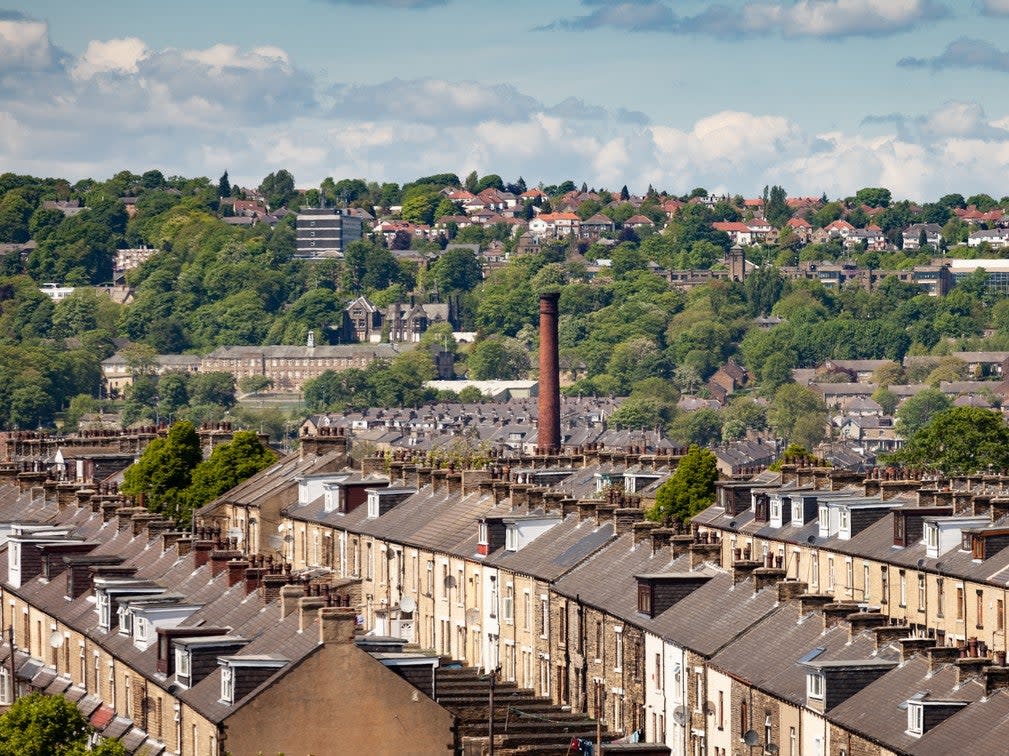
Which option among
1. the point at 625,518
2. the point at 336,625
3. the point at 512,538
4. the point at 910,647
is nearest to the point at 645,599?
the point at 625,518

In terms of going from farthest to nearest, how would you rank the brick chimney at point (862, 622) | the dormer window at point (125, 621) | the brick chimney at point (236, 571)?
the brick chimney at point (236, 571), the dormer window at point (125, 621), the brick chimney at point (862, 622)

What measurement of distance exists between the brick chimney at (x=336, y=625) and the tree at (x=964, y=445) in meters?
74.6

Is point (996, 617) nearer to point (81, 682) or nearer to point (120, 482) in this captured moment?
point (81, 682)

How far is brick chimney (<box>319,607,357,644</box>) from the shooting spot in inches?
1970

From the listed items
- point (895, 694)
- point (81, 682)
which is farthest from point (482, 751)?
point (81, 682)

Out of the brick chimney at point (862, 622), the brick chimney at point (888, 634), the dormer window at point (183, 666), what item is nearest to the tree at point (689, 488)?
the brick chimney at point (862, 622)

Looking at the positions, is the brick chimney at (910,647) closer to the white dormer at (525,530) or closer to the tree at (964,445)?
the white dormer at (525,530)

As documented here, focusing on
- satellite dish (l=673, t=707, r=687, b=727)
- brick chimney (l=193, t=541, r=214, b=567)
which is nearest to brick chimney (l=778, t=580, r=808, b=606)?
satellite dish (l=673, t=707, r=687, b=727)

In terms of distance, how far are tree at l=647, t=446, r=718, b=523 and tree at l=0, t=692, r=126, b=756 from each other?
38017 millimetres

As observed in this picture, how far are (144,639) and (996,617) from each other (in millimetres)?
17400

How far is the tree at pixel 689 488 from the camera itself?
293ft

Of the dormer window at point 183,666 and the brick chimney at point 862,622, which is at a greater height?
the brick chimney at point 862,622

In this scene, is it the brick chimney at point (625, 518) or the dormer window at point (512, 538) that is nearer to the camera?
the brick chimney at point (625, 518)

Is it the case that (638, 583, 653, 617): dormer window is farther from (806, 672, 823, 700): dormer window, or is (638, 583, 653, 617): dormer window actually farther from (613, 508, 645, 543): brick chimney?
(806, 672, 823, 700): dormer window
